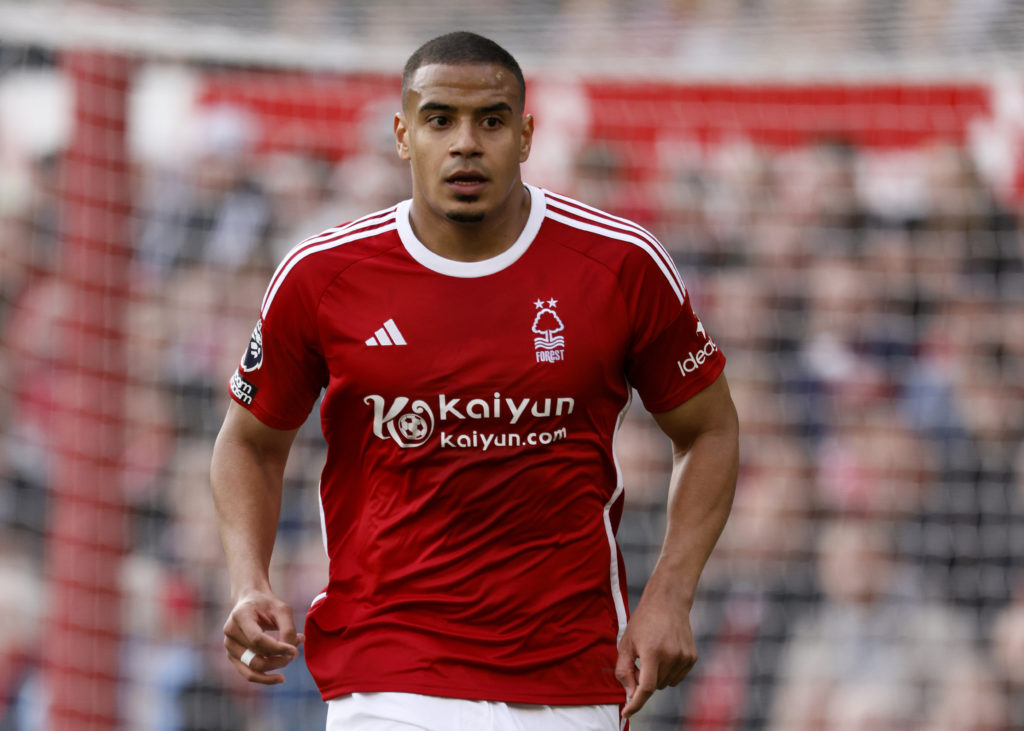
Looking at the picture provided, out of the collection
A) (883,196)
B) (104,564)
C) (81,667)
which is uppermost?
(883,196)

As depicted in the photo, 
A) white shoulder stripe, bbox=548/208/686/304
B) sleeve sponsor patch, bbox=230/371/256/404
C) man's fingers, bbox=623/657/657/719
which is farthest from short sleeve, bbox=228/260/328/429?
man's fingers, bbox=623/657/657/719

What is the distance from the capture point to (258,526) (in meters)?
2.81

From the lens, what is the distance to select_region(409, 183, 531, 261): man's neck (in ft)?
9.07

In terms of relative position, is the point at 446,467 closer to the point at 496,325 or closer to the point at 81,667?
the point at 496,325

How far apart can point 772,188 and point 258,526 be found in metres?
3.89

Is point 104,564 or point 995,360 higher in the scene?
point 995,360

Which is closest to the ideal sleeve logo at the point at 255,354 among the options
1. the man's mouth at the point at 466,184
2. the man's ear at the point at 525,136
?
the man's mouth at the point at 466,184

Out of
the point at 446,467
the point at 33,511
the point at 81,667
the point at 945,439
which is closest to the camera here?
the point at 446,467

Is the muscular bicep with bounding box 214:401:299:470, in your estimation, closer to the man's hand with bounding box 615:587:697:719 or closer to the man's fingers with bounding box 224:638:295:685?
the man's fingers with bounding box 224:638:295:685

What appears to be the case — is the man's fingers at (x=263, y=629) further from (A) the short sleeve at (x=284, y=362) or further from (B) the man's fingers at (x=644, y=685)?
(B) the man's fingers at (x=644, y=685)

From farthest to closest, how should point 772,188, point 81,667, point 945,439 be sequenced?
point 772,188 < point 945,439 < point 81,667

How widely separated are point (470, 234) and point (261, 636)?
32.9 inches

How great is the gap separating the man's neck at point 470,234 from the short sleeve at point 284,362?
25 centimetres

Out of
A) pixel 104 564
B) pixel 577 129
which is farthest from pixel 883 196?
pixel 104 564
